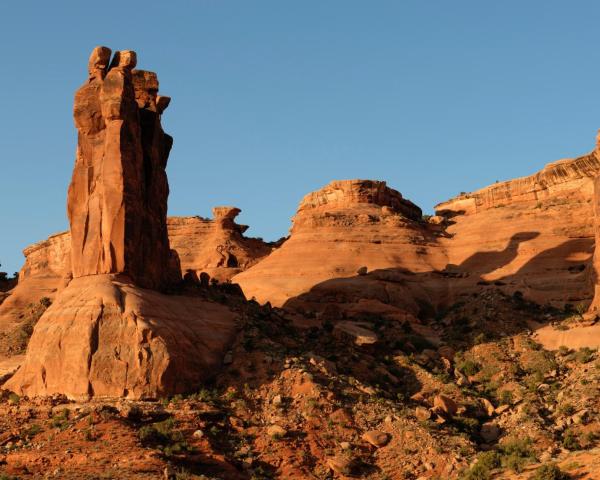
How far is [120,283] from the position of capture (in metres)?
51.4

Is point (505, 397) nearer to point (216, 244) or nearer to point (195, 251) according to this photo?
point (216, 244)

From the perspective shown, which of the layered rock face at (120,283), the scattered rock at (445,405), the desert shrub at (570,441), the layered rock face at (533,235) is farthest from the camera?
the layered rock face at (533,235)

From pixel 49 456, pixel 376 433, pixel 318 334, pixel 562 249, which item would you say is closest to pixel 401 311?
pixel 318 334

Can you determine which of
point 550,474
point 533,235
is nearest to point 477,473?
point 550,474

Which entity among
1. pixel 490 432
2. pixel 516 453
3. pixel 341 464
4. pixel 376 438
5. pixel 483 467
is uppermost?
pixel 376 438

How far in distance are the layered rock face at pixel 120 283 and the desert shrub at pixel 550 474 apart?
58.1 feet

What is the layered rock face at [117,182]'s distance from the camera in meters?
53.3

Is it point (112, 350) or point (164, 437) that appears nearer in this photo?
point (164, 437)

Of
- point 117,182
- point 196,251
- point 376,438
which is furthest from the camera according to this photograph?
point 196,251

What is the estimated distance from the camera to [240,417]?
152 feet

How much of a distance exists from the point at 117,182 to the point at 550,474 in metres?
28.0

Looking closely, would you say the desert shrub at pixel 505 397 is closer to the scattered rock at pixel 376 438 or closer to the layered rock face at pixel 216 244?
the scattered rock at pixel 376 438

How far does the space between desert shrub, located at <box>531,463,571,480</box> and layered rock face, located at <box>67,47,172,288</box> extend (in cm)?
2478

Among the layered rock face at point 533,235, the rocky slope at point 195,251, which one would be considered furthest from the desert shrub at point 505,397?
the rocky slope at point 195,251
